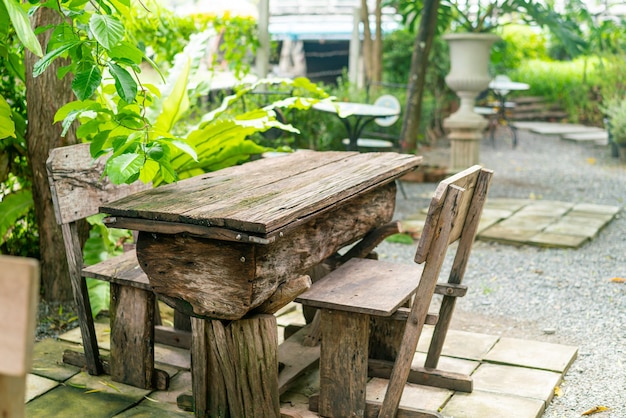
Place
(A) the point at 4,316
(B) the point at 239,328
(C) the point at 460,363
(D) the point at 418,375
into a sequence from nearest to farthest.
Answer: (A) the point at 4,316 < (B) the point at 239,328 < (D) the point at 418,375 < (C) the point at 460,363

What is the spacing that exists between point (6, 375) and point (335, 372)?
1.78 metres

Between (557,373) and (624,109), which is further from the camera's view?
(624,109)

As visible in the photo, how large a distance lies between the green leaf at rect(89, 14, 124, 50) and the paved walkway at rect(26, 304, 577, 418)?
4.71ft

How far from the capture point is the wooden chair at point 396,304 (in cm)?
272

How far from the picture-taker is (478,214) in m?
3.10

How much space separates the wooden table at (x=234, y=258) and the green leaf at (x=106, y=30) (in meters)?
0.56

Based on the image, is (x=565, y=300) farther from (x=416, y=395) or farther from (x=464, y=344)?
(x=416, y=395)

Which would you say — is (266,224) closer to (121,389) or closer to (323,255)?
(323,255)

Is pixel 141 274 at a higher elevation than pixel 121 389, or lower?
higher

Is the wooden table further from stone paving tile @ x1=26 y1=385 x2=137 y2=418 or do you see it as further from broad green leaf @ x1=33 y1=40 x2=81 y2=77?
broad green leaf @ x1=33 y1=40 x2=81 y2=77

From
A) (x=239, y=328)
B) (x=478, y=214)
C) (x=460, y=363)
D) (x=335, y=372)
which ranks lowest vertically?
(x=460, y=363)

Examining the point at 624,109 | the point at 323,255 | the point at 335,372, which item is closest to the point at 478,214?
the point at 323,255

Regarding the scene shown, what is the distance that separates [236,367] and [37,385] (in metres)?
0.99

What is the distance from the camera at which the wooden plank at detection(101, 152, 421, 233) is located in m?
2.51
